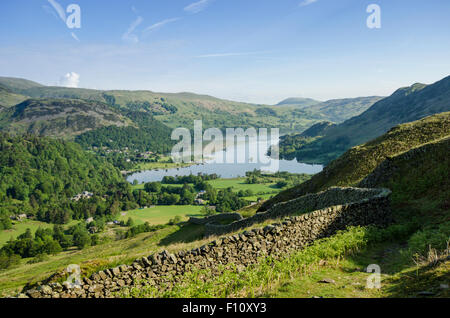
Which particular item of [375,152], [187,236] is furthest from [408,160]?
[187,236]

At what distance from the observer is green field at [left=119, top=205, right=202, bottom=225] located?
15129cm

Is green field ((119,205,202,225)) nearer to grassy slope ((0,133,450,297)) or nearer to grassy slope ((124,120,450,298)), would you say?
grassy slope ((0,133,450,297))

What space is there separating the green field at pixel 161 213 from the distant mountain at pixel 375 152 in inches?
4468

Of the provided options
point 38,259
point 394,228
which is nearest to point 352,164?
point 394,228

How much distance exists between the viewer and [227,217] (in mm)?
40406

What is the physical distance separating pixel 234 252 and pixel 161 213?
158m

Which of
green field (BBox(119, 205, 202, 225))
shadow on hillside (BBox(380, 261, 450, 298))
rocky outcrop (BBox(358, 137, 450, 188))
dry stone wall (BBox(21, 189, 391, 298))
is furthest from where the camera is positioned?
green field (BBox(119, 205, 202, 225))

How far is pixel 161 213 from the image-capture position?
541 ft

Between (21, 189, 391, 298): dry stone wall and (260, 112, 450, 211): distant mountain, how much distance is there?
16.9 m

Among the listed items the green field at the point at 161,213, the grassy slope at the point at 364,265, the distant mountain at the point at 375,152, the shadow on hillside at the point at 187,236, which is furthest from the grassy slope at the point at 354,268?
the green field at the point at 161,213

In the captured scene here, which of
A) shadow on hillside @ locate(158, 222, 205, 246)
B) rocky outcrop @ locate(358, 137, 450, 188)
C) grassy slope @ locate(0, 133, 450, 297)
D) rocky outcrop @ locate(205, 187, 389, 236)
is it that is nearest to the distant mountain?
rocky outcrop @ locate(358, 137, 450, 188)

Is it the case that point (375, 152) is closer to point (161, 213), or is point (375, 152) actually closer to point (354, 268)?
point (354, 268)

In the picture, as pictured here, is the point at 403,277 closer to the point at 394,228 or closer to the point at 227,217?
the point at 394,228

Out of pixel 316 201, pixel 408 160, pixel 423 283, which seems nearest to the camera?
pixel 423 283
